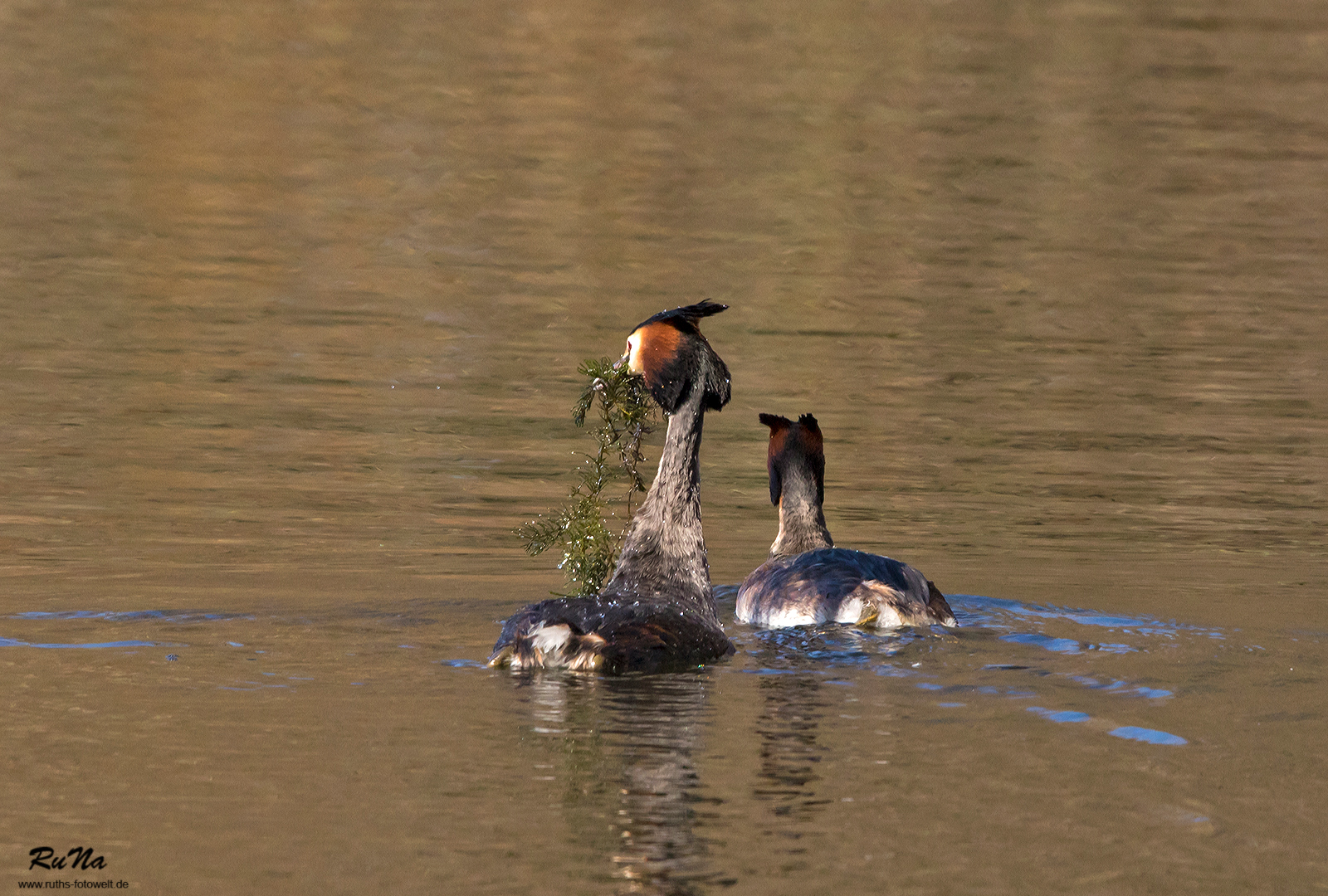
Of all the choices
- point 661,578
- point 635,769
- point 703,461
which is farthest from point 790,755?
point 703,461

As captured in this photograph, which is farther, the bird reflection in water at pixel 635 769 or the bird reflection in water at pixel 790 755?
the bird reflection in water at pixel 790 755

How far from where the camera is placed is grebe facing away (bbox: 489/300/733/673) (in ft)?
34.2

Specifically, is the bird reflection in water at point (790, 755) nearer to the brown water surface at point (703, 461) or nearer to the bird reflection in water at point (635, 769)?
the brown water surface at point (703, 461)

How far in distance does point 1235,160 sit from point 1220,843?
32436 millimetres

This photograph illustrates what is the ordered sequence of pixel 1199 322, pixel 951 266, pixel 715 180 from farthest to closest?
1. pixel 715 180
2. pixel 951 266
3. pixel 1199 322

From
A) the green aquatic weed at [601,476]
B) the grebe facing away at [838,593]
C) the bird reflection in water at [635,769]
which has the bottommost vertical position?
the bird reflection in water at [635,769]

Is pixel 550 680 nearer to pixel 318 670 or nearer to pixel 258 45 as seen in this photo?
pixel 318 670

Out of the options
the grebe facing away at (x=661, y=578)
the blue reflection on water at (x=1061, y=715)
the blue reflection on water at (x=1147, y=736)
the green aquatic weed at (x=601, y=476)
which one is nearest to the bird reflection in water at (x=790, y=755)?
the grebe facing away at (x=661, y=578)

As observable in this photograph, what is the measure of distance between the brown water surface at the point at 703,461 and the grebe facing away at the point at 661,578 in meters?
0.42

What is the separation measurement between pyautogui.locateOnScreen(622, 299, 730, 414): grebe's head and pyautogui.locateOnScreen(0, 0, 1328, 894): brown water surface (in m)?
1.54

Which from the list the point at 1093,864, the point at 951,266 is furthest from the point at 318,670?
the point at 951,266

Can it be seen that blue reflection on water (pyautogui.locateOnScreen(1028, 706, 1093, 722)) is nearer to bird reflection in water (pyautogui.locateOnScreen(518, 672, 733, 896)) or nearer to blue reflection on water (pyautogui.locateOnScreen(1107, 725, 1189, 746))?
blue reflection on water (pyautogui.locateOnScreen(1107, 725, 1189, 746))

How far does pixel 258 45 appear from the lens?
48.4 metres

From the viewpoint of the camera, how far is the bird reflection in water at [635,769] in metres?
7.54
